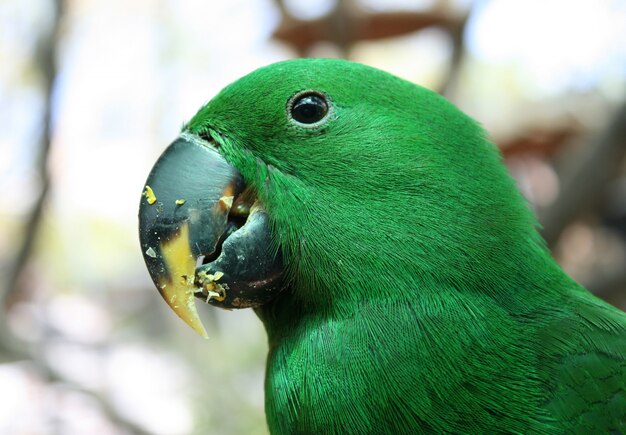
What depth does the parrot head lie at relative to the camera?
51.1 inches

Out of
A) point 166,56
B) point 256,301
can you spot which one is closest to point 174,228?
point 256,301

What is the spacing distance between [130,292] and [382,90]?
32.5 ft

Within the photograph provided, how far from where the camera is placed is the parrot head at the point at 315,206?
4.26 ft

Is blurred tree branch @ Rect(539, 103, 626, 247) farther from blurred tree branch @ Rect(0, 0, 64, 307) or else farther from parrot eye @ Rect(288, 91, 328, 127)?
blurred tree branch @ Rect(0, 0, 64, 307)


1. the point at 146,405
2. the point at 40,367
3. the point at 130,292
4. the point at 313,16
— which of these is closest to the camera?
the point at 313,16

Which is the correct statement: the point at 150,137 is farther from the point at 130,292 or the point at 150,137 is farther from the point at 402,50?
the point at 402,50

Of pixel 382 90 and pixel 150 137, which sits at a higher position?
pixel 150 137

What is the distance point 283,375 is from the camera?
4.28 ft

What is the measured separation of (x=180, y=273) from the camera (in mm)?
1318

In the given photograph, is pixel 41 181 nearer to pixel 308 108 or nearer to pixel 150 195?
pixel 150 195

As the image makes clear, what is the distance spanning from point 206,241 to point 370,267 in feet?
1.13

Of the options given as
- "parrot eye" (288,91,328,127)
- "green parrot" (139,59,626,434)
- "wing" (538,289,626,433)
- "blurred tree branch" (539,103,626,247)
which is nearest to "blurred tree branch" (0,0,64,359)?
"green parrot" (139,59,626,434)

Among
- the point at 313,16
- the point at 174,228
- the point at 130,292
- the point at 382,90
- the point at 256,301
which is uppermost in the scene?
the point at 130,292

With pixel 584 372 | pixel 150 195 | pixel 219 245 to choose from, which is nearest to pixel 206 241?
pixel 219 245
